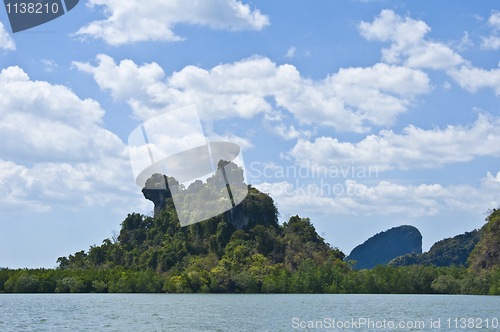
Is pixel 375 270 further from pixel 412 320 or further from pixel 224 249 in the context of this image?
pixel 412 320

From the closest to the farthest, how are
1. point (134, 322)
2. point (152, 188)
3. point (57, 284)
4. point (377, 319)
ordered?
point (134, 322)
point (377, 319)
point (57, 284)
point (152, 188)

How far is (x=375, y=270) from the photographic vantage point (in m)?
97.9

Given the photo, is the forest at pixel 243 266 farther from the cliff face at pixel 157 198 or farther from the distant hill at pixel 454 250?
the distant hill at pixel 454 250

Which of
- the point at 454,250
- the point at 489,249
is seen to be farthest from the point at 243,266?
the point at 454,250

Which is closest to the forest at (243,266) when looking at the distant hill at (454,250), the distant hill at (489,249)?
the distant hill at (489,249)

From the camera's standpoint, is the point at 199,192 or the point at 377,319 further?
the point at 199,192

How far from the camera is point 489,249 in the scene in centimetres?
9088

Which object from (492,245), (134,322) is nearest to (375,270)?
(492,245)

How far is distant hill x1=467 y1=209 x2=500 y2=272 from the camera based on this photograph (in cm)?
8975

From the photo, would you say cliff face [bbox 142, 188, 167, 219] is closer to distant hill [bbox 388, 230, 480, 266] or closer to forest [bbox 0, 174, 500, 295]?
forest [bbox 0, 174, 500, 295]

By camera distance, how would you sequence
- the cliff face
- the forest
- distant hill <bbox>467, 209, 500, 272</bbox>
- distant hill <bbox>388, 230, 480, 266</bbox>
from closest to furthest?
1. distant hill <bbox>467, 209, 500, 272</bbox>
2. the forest
3. the cliff face
4. distant hill <bbox>388, 230, 480, 266</bbox>

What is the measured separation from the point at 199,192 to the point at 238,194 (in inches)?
447

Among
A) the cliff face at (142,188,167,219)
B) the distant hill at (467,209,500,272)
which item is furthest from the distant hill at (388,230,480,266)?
the cliff face at (142,188,167,219)

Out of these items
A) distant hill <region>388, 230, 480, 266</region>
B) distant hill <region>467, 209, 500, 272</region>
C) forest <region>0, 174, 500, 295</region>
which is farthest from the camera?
distant hill <region>388, 230, 480, 266</region>
